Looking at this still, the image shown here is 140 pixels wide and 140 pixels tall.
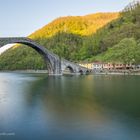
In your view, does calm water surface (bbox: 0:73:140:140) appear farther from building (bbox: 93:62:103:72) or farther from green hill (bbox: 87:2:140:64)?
building (bbox: 93:62:103:72)

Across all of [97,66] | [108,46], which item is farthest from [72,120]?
[108,46]

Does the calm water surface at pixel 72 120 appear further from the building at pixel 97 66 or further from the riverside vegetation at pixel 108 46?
the building at pixel 97 66

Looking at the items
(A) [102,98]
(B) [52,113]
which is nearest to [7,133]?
(B) [52,113]

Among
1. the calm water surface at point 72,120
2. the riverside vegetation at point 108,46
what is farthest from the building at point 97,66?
the calm water surface at point 72,120

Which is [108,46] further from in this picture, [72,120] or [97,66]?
[72,120]

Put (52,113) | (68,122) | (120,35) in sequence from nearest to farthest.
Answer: (68,122)
(52,113)
(120,35)

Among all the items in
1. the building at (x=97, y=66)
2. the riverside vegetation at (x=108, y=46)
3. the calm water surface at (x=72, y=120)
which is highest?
the riverside vegetation at (x=108, y=46)

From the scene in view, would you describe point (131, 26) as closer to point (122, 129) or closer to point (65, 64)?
point (65, 64)

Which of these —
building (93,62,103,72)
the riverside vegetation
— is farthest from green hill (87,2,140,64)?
building (93,62,103,72)

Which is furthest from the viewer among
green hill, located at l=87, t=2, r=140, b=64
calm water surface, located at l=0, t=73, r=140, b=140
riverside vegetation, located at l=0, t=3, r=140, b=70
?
riverside vegetation, located at l=0, t=3, r=140, b=70

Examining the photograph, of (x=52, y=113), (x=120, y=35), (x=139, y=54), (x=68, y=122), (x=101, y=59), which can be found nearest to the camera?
(x=68, y=122)

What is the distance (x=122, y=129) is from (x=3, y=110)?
34.7 ft

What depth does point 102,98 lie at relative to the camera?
1352 inches

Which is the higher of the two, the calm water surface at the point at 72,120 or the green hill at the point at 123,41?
the green hill at the point at 123,41
